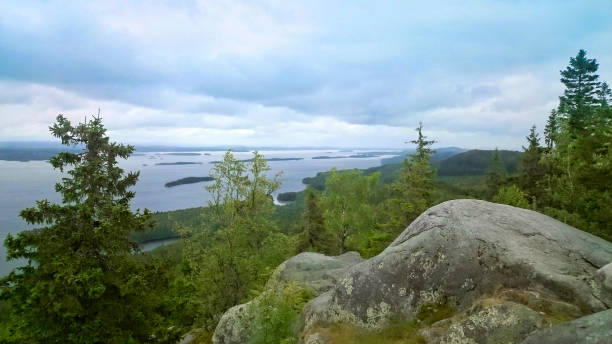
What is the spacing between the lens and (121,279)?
15.0m

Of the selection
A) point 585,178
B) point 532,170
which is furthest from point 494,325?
point 532,170

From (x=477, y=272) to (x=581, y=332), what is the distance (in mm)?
3817

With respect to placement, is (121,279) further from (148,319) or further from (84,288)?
(148,319)

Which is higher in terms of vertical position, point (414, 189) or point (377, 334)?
point (414, 189)

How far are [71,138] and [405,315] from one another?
16.1 meters

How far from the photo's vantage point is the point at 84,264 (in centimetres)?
1404

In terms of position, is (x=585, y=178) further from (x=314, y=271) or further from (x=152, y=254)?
(x=152, y=254)

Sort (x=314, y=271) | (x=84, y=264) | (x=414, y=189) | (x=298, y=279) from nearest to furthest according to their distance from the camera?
(x=84, y=264) < (x=298, y=279) < (x=314, y=271) < (x=414, y=189)

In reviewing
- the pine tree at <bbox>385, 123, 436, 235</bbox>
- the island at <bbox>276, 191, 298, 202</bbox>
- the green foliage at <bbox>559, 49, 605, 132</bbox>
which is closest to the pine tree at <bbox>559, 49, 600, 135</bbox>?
the green foliage at <bbox>559, 49, 605, 132</bbox>

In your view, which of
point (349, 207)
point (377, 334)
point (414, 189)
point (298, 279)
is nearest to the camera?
point (377, 334)

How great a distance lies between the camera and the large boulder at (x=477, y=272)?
10164 mm

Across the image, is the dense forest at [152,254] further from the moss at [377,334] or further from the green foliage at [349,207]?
the moss at [377,334]

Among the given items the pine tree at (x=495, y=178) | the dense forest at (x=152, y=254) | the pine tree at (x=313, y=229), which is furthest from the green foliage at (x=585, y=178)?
the pine tree at (x=313, y=229)

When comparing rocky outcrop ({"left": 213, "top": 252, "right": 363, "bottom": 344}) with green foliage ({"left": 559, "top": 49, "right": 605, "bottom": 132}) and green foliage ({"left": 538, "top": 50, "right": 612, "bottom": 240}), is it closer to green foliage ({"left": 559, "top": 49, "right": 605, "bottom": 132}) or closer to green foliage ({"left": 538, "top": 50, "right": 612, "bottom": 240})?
green foliage ({"left": 538, "top": 50, "right": 612, "bottom": 240})
